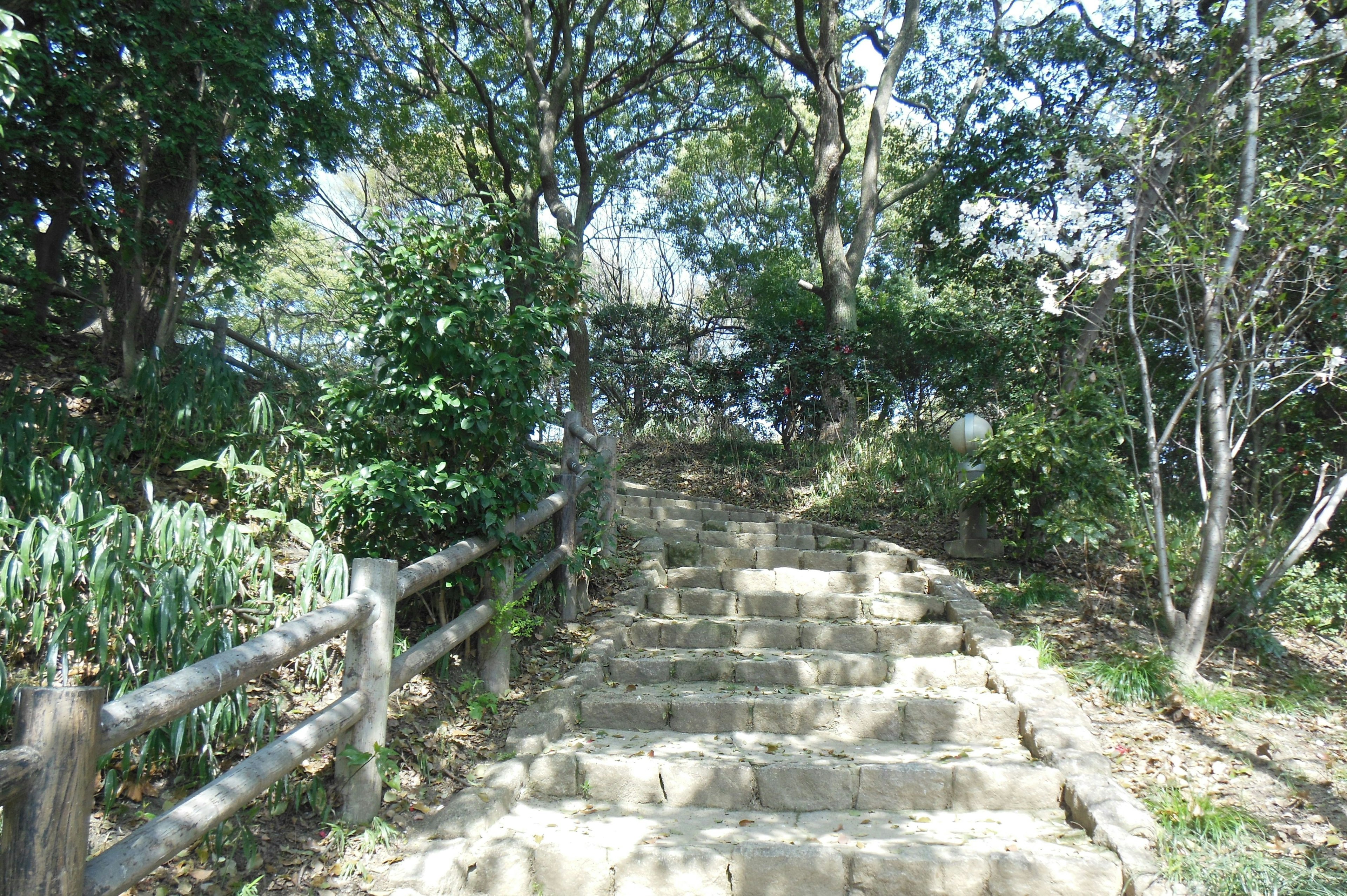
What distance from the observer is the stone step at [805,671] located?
4348 mm

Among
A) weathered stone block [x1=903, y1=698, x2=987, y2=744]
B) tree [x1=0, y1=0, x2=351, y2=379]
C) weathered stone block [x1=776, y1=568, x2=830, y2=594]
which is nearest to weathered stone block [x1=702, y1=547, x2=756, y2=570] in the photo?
weathered stone block [x1=776, y1=568, x2=830, y2=594]

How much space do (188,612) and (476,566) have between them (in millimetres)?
1295

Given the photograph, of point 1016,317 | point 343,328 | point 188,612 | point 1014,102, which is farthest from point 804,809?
point 1014,102

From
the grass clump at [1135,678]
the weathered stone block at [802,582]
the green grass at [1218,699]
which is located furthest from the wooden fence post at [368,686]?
the green grass at [1218,699]

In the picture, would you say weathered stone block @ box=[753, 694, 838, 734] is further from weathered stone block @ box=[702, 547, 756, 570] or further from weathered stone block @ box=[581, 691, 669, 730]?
weathered stone block @ box=[702, 547, 756, 570]

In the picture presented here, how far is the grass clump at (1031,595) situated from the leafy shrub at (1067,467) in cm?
32

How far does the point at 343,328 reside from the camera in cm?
387

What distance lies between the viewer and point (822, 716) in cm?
396

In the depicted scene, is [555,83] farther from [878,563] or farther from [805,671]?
[805,671]

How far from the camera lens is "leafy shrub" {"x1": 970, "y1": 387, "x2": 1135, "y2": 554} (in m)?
5.37

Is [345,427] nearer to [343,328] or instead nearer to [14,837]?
[343,328]

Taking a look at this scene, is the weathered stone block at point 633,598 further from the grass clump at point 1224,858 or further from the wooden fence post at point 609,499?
the grass clump at point 1224,858

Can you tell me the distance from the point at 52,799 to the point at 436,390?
2140 millimetres

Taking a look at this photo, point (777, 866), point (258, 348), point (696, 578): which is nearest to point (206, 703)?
point (777, 866)
